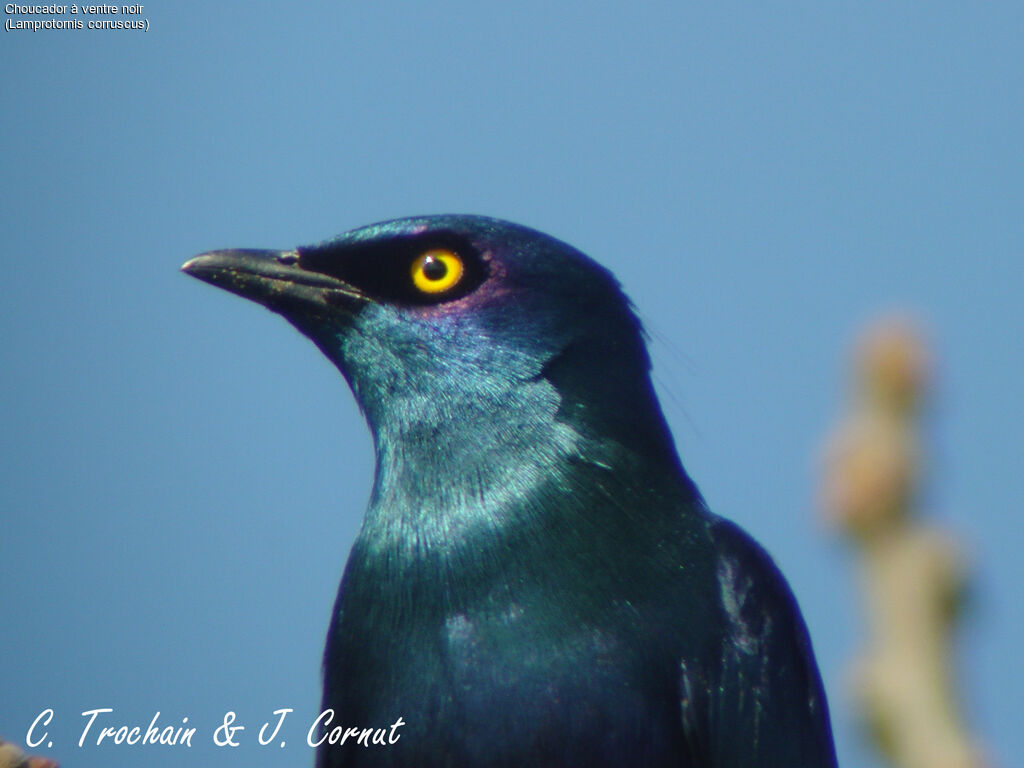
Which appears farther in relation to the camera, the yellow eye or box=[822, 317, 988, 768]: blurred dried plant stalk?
the yellow eye

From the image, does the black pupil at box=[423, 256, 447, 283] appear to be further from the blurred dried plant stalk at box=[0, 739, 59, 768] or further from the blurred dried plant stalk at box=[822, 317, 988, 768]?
the blurred dried plant stalk at box=[822, 317, 988, 768]

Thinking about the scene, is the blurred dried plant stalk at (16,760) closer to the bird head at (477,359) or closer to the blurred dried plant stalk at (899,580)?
the blurred dried plant stalk at (899,580)

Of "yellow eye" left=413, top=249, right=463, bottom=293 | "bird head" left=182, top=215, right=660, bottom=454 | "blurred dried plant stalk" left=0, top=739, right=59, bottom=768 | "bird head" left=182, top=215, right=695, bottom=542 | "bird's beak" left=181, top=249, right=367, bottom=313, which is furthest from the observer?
"bird's beak" left=181, top=249, right=367, bottom=313

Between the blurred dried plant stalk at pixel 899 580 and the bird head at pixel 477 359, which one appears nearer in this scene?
the blurred dried plant stalk at pixel 899 580

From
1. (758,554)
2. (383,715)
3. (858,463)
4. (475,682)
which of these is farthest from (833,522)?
(758,554)

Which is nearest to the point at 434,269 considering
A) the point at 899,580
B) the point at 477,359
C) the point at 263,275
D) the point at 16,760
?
the point at 477,359

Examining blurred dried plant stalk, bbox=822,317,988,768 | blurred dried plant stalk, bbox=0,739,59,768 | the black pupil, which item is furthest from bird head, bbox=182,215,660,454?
blurred dried plant stalk, bbox=822,317,988,768

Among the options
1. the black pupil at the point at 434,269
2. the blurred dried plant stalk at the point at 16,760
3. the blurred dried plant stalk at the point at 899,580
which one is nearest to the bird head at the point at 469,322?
the black pupil at the point at 434,269

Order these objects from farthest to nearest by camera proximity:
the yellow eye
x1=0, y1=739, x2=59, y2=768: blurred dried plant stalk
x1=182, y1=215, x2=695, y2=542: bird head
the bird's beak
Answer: the bird's beak → the yellow eye → x1=182, y1=215, x2=695, y2=542: bird head → x1=0, y1=739, x2=59, y2=768: blurred dried plant stalk
